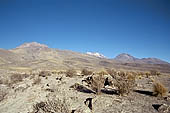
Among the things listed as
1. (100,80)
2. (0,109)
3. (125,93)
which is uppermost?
(100,80)

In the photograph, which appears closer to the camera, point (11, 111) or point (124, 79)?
point (11, 111)

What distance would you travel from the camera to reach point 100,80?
1349cm

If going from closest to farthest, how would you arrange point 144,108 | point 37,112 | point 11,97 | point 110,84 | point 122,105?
point 37,112
point 144,108
point 122,105
point 11,97
point 110,84

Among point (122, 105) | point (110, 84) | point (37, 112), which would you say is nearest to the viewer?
point (37, 112)

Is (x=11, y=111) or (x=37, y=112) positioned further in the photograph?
(x=11, y=111)

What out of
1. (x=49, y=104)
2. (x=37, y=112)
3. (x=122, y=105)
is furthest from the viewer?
(x=122, y=105)

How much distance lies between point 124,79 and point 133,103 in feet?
9.82

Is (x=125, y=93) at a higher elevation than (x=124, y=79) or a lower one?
lower

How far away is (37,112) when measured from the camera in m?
8.05

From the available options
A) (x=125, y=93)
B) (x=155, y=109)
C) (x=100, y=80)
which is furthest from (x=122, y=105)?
(x=100, y=80)

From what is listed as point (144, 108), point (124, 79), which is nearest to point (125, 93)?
point (124, 79)

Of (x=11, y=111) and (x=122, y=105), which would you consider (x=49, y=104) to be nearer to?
(x=11, y=111)

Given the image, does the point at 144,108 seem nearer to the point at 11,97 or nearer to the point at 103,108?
the point at 103,108

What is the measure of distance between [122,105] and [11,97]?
8.61m
